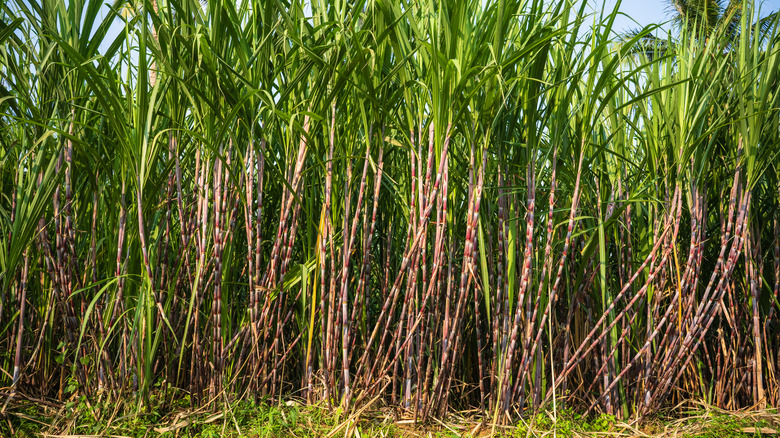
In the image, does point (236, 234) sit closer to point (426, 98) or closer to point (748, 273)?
point (426, 98)

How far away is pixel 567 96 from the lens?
1.34 metres

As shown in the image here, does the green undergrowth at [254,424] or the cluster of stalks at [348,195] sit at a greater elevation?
the cluster of stalks at [348,195]

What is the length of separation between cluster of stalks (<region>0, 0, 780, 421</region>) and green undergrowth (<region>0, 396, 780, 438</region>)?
49mm

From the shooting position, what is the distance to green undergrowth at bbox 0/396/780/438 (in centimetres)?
132

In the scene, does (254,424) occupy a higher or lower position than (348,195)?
lower

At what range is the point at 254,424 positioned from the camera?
1.38m

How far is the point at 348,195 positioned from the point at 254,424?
66 cm

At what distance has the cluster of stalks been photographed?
132 cm

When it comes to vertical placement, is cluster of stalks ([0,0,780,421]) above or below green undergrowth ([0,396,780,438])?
above

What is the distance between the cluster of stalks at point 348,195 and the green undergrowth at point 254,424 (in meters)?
0.05

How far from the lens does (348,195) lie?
143cm

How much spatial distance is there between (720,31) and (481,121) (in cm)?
100

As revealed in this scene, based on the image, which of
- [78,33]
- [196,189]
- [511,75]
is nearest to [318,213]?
[196,189]

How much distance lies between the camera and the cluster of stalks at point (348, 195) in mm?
1320
